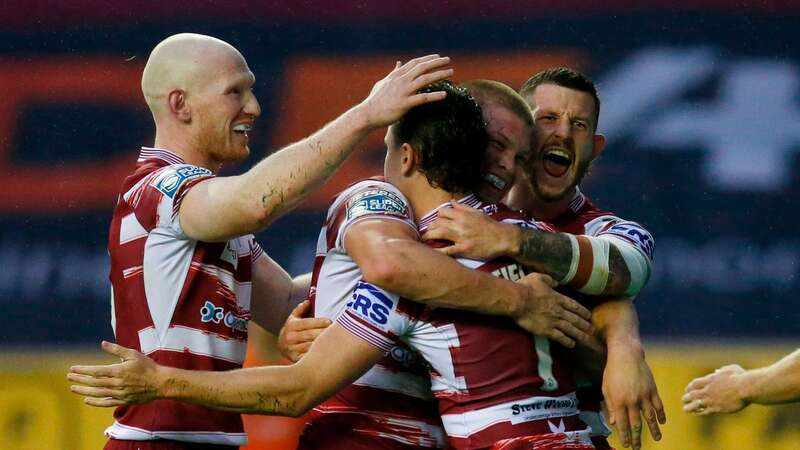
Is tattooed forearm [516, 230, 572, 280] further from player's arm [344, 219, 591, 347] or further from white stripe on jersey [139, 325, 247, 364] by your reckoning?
white stripe on jersey [139, 325, 247, 364]

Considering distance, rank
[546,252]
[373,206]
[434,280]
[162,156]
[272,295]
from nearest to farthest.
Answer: [434,280] < [373,206] < [546,252] < [162,156] < [272,295]

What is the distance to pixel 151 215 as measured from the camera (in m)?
3.70

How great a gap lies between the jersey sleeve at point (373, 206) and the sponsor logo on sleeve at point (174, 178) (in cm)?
45

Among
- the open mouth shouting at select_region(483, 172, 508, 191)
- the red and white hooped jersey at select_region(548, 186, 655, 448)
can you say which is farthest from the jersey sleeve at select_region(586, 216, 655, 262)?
the open mouth shouting at select_region(483, 172, 508, 191)

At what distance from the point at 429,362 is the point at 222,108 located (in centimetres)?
110

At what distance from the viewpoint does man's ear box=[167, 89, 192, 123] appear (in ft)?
13.0

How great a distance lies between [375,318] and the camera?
134 inches

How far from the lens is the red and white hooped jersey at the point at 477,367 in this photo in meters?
3.41

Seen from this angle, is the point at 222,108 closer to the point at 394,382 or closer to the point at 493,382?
the point at 394,382

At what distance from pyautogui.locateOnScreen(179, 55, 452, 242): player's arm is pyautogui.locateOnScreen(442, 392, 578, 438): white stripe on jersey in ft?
2.48

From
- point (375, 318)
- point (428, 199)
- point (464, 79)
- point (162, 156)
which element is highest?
point (464, 79)

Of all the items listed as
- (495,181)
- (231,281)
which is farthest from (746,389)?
(231,281)

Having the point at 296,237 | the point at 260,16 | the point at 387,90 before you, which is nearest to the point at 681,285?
the point at 296,237

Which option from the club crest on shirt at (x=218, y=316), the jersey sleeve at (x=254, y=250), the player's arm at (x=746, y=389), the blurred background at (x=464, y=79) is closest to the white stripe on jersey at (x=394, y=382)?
the club crest on shirt at (x=218, y=316)
